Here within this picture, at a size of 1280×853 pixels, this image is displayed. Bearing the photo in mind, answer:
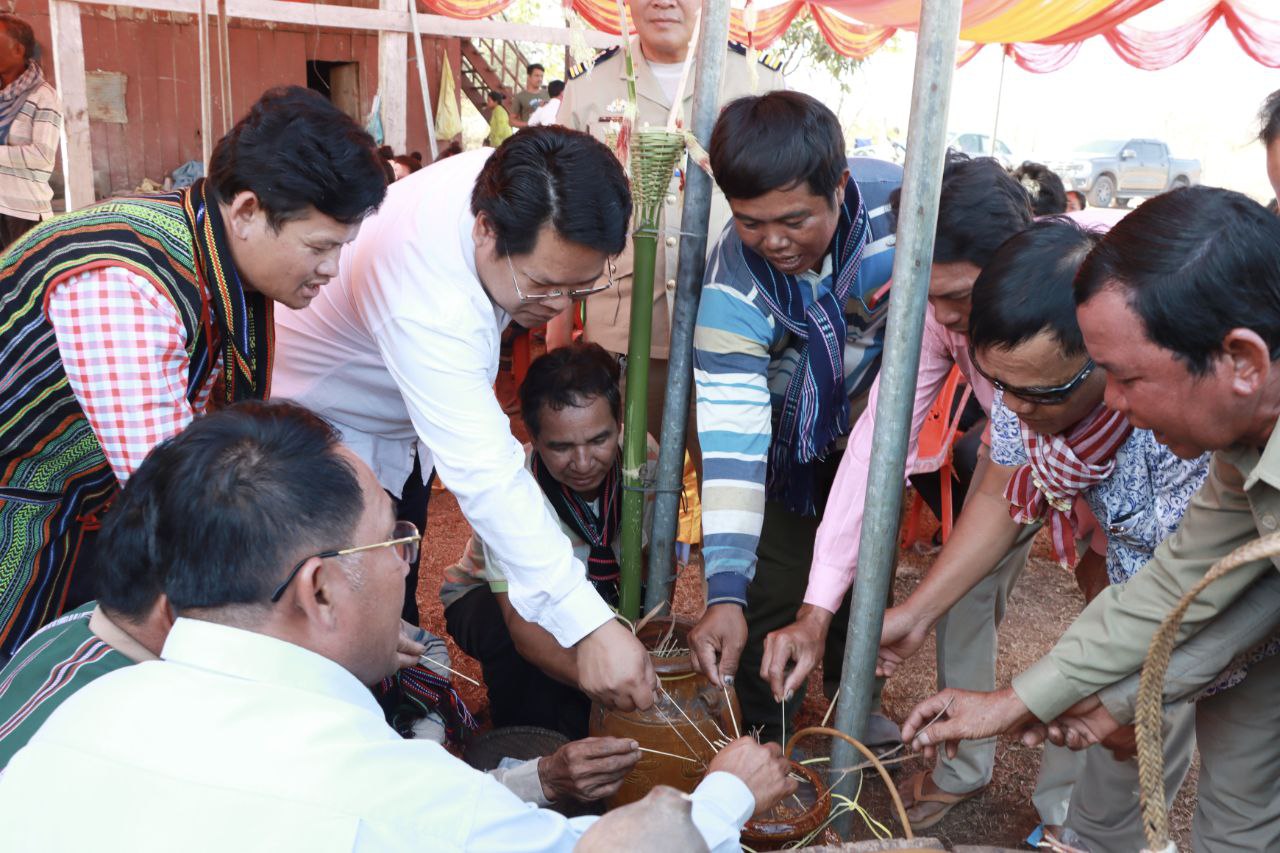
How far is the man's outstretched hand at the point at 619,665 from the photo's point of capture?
1.95 meters

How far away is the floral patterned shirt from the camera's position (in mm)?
1983

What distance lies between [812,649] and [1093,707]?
0.54 meters

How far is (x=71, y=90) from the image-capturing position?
7.35 metres

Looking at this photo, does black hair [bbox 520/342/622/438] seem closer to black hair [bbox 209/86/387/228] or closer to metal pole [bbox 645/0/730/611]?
metal pole [bbox 645/0/730/611]

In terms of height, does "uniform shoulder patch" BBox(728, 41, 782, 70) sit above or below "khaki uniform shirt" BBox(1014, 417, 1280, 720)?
above

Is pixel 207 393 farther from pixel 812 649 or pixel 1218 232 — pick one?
pixel 1218 232

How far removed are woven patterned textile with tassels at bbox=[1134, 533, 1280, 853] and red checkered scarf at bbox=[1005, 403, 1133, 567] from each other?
2.31 feet

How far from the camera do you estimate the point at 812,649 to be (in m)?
2.16

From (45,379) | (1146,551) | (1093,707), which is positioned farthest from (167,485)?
(1146,551)

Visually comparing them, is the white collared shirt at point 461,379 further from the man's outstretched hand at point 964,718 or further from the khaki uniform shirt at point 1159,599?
the khaki uniform shirt at point 1159,599

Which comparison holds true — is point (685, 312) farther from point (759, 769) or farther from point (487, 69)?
point (487, 69)

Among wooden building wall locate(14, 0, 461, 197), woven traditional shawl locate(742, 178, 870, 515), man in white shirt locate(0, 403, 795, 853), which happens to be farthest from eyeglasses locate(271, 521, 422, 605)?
wooden building wall locate(14, 0, 461, 197)

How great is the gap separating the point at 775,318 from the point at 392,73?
22.5 ft

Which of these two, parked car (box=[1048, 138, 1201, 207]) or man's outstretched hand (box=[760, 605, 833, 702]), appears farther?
parked car (box=[1048, 138, 1201, 207])
